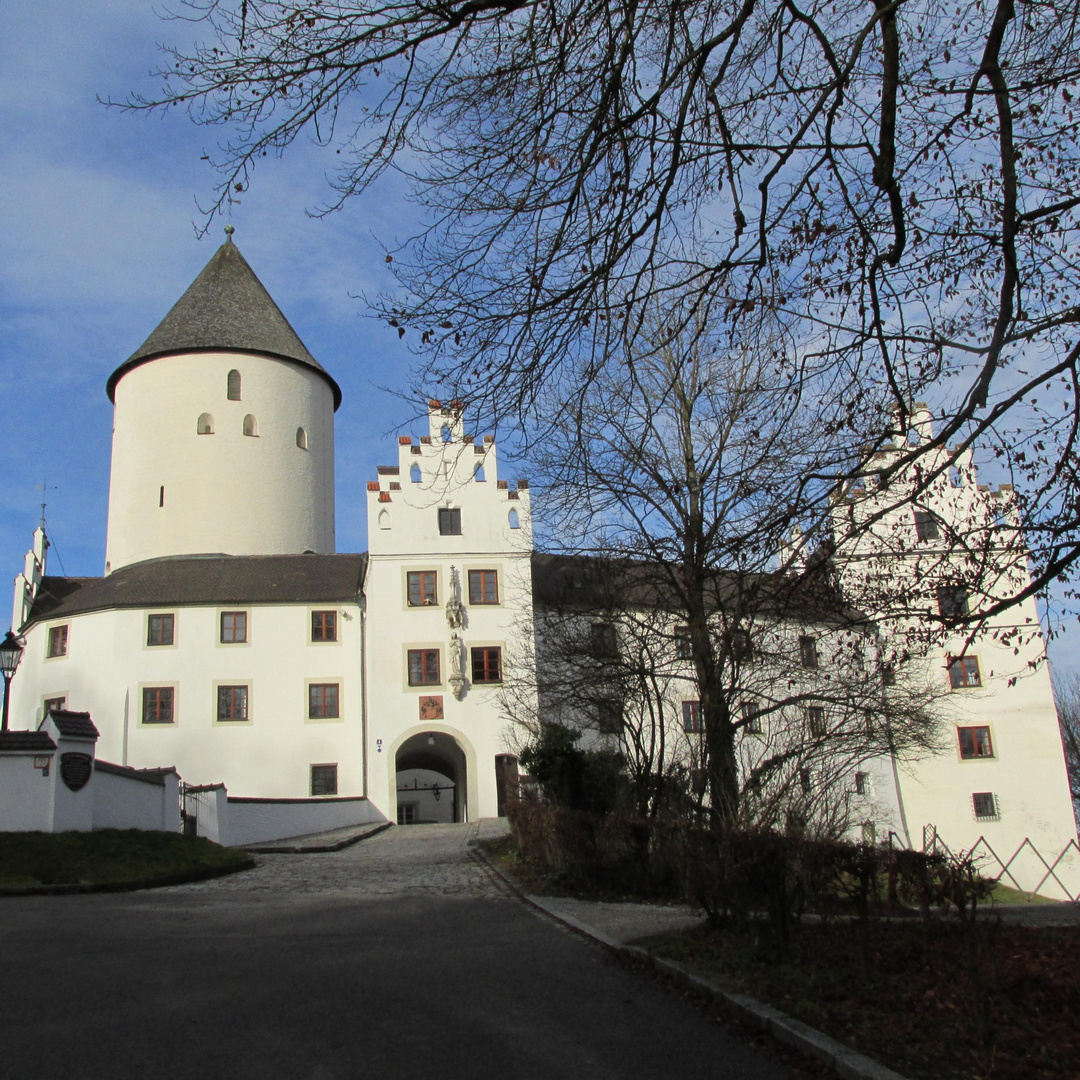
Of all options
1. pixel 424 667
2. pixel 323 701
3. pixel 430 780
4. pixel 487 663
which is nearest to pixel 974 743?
pixel 487 663

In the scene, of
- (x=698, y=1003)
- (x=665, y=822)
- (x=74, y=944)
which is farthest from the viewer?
(x=665, y=822)

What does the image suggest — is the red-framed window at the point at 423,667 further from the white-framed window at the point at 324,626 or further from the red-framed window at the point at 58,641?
the red-framed window at the point at 58,641

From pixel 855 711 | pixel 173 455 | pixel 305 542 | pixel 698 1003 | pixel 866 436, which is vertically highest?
pixel 173 455

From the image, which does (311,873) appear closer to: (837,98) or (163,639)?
(837,98)

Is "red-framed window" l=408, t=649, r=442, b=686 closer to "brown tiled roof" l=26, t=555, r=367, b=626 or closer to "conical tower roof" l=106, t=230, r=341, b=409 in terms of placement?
"brown tiled roof" l=26, t=555, r=367, b=626

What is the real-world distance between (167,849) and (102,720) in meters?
17.8

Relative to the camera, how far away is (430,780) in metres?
47.8

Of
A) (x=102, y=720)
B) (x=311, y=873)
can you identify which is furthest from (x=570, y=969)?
(x=102, y=720)

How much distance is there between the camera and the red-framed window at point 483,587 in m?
34.9

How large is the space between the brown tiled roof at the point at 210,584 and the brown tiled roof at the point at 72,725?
17.5m

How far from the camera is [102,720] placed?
34406mm

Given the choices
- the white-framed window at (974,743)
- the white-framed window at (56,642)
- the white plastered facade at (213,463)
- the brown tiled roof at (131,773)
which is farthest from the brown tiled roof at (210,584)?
the white-framed window at (974,743)

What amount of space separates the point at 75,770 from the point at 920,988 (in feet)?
47.4

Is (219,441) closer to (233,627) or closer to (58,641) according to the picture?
(233,627)
